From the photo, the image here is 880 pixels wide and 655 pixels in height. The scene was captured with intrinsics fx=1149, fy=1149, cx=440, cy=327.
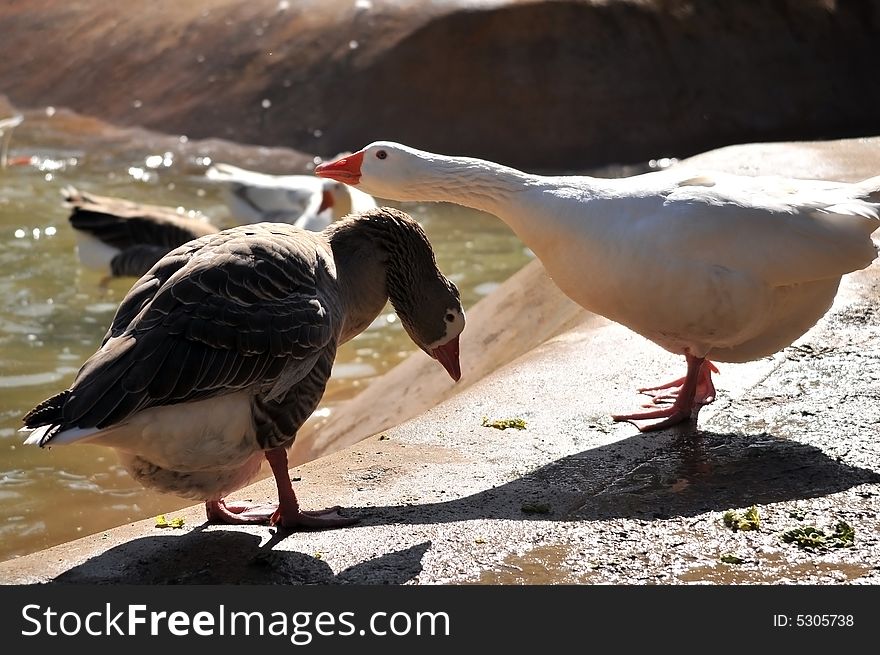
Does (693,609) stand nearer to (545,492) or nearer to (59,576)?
(545,492)

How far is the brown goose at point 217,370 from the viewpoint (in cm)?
389

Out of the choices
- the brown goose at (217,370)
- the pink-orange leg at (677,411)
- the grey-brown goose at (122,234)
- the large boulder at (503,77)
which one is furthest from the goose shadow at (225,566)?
the large boulder at (503,77)

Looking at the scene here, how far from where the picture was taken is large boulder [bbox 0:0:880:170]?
14.0 metres

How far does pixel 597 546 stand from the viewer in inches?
162

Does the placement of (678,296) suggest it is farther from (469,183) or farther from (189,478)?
(189,478)

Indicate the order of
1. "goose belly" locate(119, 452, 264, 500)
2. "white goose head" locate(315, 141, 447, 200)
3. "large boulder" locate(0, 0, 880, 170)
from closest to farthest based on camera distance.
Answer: "goose belly" locate(119, 452, 264, 500)
"white goose head" locate(315, 141, 447, 200)
"large boulder" locate(0, 0, 880, 170)

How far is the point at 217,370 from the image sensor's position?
4.04 metres

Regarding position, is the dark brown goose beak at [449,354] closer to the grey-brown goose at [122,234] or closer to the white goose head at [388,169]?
the white goose head at [388,169]

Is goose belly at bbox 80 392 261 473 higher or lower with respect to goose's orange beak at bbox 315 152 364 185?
lower

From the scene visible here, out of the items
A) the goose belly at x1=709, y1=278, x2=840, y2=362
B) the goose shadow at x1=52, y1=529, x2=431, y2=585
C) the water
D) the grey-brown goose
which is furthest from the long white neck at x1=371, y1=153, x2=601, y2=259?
the grey-brown goose

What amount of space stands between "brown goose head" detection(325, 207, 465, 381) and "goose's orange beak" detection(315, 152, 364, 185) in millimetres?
784

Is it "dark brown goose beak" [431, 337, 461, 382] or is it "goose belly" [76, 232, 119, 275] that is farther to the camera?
"goose belly" [76, 232, 119, 275]

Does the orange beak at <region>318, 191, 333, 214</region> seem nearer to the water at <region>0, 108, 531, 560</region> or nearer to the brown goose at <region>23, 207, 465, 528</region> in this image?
the water at <region>0, 108, 531, 560</region>

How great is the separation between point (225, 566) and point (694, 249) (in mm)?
2399
